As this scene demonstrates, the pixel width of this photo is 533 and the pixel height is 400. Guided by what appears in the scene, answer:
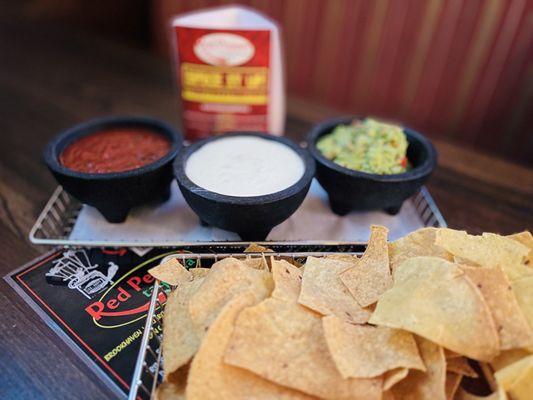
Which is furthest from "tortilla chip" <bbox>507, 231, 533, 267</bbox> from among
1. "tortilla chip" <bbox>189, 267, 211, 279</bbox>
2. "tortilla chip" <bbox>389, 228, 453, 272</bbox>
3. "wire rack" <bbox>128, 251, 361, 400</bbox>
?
"tortilla chip" <bbox>189, 267, 211, 279</bbox>

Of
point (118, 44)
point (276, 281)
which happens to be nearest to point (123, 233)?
point (276, 281)

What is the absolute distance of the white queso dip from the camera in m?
1.25

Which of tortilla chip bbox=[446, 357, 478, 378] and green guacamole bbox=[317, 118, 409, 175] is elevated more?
green guacamole bbox=[317, 118, 409, 175]

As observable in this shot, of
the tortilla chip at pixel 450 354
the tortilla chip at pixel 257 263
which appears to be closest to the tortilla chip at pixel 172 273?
the tortilla chip at pixel 257 263

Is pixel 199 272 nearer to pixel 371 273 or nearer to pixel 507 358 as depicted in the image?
pixel 371 273

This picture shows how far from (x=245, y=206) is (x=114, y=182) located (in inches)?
16.6

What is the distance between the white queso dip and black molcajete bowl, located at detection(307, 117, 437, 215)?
0.11 m

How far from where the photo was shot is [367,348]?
2.99ft

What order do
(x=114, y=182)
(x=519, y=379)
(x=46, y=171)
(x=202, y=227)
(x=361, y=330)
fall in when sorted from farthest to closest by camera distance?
(x=46, y=171) → (x=202, y=227) → (x=114, y=182) → (x=361, y=330) → (x=519, y=379)

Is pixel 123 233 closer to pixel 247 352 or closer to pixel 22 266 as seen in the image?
pixel 22 266

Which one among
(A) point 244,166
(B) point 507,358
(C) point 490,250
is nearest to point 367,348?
(B) point 507,358

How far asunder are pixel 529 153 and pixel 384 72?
107cm

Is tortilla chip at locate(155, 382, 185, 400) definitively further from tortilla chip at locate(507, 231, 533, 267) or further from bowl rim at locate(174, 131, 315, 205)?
tortilla chip at locate(507, 231, 533, 267)

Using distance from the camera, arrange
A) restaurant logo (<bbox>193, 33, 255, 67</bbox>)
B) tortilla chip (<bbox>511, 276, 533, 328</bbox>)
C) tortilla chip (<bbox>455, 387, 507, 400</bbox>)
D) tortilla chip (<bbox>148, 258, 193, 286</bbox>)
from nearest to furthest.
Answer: tortilla chip (<bbox>455, 387, 507, 400</bbox>) → tortilla chip (<bbox>511, 276, 533, 328</bbox>) → tortilla chip (<bbox>148, 258, 193, 286</bbox>) → restaurant logo (<bbox>193, 33, 255, 67</bbox>)
